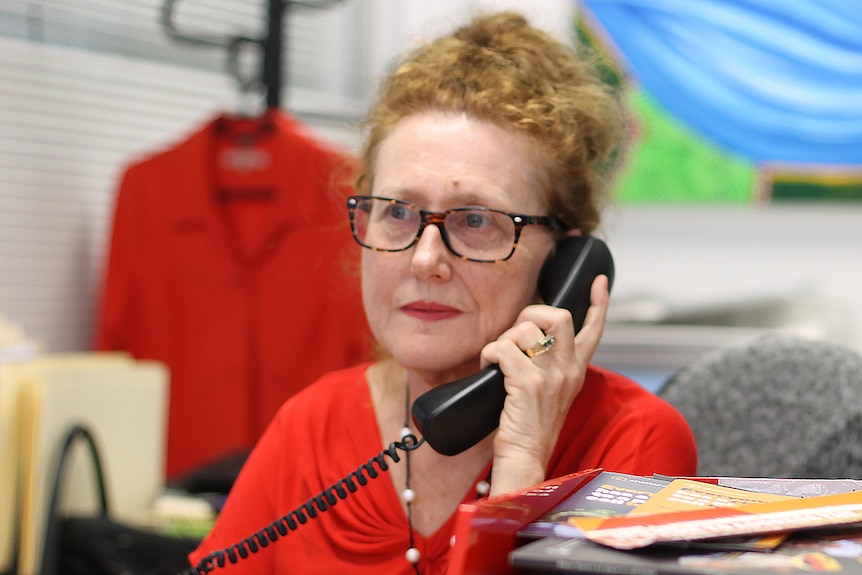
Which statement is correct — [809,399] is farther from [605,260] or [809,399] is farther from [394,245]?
[394,245]

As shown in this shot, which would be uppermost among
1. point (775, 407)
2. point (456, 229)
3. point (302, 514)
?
point (456, 229)

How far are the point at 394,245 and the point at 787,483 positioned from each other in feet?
2.01

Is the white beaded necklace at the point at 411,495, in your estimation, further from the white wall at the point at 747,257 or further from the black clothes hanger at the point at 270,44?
the white wall at the point at 747,257

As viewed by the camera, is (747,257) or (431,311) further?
(747,257)

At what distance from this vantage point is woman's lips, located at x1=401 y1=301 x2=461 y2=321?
1.22 metres

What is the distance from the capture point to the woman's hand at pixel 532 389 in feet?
3.60

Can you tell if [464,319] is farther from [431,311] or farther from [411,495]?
[411,495]

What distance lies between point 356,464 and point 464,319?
0.25 metres

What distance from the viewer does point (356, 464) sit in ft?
4.30

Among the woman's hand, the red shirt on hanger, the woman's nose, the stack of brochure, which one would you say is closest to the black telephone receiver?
the woman's hand

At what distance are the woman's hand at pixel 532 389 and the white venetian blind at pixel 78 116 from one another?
56.9 inches

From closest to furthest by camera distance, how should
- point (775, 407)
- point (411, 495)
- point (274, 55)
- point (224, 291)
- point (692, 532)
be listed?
point (692, 532)
point (411, 495)
point (775, 407)
point (224, 291)
point (274, 55)

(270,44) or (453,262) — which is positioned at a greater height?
(270,44)

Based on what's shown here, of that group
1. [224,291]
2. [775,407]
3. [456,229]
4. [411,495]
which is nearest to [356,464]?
[411,495]
